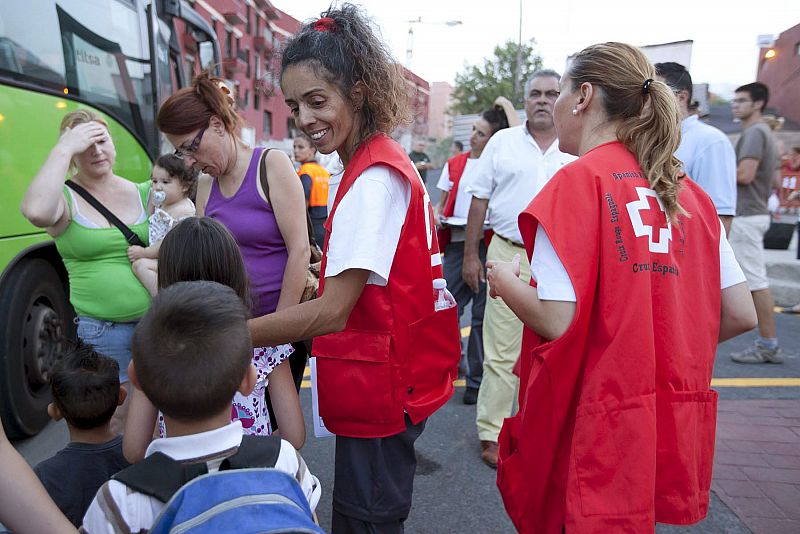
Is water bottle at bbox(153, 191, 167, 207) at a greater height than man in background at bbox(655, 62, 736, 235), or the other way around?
man in background at bbox(655, 62, 736, 235)

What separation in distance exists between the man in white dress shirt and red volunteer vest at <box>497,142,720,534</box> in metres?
1.81

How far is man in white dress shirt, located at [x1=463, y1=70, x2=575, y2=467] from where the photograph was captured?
3.43 meters

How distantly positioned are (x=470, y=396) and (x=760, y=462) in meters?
1.74

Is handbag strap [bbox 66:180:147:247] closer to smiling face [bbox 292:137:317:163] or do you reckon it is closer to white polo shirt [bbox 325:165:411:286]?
white polo shirt [bbox 325:165:411:286]

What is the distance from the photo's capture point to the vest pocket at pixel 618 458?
56.3 inches

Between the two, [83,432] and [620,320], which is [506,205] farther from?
[83,432]

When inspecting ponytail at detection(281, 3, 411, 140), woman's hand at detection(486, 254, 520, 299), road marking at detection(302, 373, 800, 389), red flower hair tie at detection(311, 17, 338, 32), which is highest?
red flower hair tie at detection(311, 17, 338, 32)

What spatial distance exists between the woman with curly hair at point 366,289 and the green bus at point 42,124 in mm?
2655

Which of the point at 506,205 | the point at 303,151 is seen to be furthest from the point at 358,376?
the point at 303,151

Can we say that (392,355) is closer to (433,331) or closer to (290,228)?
(433,331)

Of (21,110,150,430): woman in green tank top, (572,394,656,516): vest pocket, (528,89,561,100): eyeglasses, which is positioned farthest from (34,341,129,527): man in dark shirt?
(528,89,561,100): eyeglasses

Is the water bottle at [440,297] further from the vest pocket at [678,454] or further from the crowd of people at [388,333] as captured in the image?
the vest pocket at [678,454]

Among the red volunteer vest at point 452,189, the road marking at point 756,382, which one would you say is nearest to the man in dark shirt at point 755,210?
the road marking at point 756,382

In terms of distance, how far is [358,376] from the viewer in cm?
166
